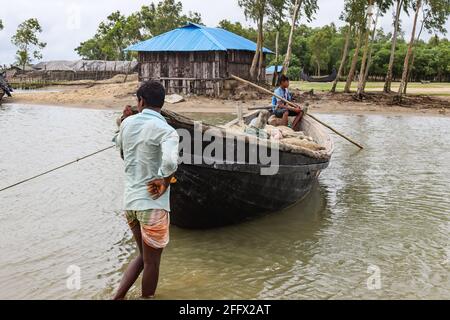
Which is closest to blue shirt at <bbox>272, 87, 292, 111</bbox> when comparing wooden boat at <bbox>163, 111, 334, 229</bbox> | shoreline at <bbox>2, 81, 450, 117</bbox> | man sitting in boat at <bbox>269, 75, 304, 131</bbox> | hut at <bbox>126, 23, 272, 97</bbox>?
man sitting in boat at <bbox>269, 75, 304, 131</bbox>

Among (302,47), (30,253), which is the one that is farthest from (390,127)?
(302,47)

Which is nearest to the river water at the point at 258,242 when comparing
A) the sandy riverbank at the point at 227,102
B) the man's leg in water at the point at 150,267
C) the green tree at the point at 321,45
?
the man's leg in water at the point at 150,267

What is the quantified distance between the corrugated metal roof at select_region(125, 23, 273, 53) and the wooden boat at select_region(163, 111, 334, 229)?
2107cm

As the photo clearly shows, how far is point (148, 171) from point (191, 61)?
1024 inches

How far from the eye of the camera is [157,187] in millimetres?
3809

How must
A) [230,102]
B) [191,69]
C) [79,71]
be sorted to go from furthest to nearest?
[79,71]
[191,69]
[230,102]

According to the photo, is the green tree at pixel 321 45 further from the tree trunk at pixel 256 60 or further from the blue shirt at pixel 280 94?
the blue shirt at pixel 280 94

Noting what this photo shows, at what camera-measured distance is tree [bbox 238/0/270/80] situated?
29500 mm

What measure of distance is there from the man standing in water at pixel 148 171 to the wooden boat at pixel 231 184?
3.87 ft

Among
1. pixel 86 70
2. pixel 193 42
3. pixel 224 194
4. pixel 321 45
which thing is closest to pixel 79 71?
pixel 86 70

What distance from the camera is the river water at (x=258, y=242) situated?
487 centimetres

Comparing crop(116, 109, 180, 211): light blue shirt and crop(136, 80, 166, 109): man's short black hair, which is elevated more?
crop(136, 80, 166, 109): man's short black hair

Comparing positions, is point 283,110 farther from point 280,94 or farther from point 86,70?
point 86,70

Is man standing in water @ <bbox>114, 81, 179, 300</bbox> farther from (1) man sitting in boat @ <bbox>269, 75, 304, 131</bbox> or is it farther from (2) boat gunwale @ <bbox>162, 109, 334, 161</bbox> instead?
(1) man sitting in boat @ <bbox>269, 75, 304, 131</bbox>
